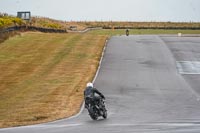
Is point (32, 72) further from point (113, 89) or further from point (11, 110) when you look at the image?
point (11, 110)

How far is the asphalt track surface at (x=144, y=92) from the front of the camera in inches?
802

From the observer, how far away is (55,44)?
190 ft

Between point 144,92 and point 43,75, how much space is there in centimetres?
948

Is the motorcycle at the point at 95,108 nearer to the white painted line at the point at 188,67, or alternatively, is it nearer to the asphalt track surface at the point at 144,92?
the asphalt track surface at the point at 144,92

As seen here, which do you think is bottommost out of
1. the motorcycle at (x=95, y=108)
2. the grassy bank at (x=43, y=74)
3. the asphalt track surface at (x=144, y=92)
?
the grassy bank at (x=43, y=74)

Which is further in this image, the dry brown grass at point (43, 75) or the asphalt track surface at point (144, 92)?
the dry brown grass at point (43, 75)

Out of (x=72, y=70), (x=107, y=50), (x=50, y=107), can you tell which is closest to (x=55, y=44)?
(x=107, y=50)

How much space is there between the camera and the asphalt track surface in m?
20.4

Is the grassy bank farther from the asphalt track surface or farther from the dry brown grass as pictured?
the asphalt track surface

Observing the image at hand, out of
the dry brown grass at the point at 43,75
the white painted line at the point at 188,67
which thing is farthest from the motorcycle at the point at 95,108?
the white painted line at the point at 188,67

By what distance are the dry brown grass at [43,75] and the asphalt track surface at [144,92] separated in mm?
1356

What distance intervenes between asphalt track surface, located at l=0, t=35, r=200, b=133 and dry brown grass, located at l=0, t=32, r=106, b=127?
4.45ft

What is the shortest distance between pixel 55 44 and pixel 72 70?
51.8 ft

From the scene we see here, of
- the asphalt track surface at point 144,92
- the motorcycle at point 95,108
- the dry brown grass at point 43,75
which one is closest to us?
the asphalt track surface at point 144,92
